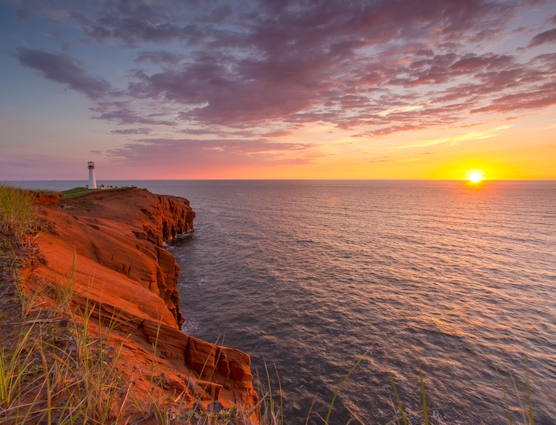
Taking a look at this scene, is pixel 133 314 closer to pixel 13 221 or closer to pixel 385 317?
pixel 13 221

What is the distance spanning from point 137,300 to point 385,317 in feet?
66.6

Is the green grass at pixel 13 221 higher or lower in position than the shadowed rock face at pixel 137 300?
higher

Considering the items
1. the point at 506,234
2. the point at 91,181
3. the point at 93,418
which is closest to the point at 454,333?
the point at 93,418

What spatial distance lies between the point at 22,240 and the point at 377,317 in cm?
2398

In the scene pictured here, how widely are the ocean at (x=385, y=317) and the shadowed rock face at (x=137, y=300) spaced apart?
3629 mm

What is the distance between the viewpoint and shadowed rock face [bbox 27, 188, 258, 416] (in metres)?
6.47

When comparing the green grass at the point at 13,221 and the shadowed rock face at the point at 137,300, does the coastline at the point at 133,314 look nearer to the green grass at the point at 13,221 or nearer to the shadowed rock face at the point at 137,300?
the shadowed rock face at the point at 137,300

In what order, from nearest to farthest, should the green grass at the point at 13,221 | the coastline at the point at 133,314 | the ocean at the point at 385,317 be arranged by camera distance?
the coastline at the point at 133,314
the green grass at the point at 13,221
the ocean at the point at 385,317

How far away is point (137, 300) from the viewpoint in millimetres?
11094

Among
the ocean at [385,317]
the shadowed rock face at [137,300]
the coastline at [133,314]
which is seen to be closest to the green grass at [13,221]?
the coastline at [133,314]

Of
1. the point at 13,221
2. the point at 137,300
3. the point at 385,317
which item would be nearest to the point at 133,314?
the point at 137,300

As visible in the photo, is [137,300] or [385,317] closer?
[137,300]

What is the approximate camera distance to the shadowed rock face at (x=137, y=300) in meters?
6.47

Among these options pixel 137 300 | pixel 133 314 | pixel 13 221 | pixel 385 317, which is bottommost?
pixel 385 317
